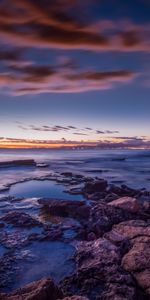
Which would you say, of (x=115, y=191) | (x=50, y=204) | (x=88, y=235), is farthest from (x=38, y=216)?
(x=115, y=191)

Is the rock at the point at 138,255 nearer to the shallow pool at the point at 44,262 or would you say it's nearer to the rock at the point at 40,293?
the shallow pool at the point at 44,262

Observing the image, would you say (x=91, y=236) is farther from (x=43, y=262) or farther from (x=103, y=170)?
(x=103, y=170)

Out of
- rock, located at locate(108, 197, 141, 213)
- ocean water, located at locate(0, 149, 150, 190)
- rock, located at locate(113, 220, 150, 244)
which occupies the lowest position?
ocean water, located at locate(0, 149, 150, 190)

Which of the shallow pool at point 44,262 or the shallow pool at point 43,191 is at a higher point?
the shallow pool at point 43,191

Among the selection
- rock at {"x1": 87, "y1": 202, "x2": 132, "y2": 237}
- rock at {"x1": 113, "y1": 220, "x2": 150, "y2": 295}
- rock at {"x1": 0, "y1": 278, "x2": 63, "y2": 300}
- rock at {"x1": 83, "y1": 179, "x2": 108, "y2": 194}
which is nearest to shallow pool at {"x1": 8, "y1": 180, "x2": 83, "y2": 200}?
rock at {"x1": 83, "y1": 179, "x2": 108, "y2": 194}

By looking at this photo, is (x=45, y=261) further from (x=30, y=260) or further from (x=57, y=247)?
(x=57, y=247)

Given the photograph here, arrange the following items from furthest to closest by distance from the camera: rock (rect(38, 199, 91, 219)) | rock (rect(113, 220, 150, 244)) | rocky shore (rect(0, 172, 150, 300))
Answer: rock (rect(38, 199, 91, 219))
rock (rect(113, 220, 150, 244))
rocky shore (rect(0, 172, 150, 300))

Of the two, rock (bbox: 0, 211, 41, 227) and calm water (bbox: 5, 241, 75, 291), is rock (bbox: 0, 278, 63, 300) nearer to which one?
calm water (bbox: 5, 241, 75, 291)

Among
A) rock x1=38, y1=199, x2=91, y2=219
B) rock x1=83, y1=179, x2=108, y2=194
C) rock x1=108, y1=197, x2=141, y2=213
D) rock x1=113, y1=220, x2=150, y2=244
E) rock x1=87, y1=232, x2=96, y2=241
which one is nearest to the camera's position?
rock x1=113, y1=220, x2=150, y2=244

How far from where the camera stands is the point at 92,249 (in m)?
9.31

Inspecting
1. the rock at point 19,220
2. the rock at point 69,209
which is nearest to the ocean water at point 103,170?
the rock at point 69,209

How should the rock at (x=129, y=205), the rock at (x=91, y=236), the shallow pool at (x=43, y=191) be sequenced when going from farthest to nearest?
the shallow pool at (x=43, y=191) < the rock at (x=129, y=205) < the rock at (x=91, y=236)

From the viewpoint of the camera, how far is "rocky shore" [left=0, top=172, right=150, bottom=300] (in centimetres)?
684

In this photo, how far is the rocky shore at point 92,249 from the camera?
269 inches
